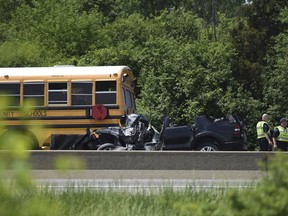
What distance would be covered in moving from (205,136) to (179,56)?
1262cm

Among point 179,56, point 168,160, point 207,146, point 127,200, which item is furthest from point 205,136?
point 179,56

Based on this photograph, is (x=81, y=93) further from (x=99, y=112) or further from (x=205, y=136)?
(x=205, y=136)

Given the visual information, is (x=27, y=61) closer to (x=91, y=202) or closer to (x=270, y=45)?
(x=270, y=45)

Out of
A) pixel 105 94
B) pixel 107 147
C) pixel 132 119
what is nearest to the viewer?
pixel 107 147

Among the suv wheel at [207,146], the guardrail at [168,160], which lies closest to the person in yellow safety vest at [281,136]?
the suv wheel at [207,146]

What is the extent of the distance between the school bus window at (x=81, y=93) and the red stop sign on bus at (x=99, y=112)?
46 cm

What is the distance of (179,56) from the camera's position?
1211 inches

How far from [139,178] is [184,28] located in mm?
Result: 33460

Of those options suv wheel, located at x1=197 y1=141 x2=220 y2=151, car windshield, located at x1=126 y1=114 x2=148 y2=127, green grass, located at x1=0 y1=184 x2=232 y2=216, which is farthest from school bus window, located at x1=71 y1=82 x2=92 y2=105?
green grass, located at x1=0 y1=184 x2=232 y2=216

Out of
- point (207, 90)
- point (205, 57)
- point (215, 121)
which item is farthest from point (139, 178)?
point (205, 57)

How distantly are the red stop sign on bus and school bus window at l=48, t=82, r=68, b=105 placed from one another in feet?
3.39

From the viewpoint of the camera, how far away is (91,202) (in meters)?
7.47

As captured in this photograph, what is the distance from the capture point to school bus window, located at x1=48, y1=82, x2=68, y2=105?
787 inches

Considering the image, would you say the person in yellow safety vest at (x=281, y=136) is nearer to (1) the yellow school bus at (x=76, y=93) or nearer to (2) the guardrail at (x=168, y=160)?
(2) the guardrail at (x=168, y=160)
